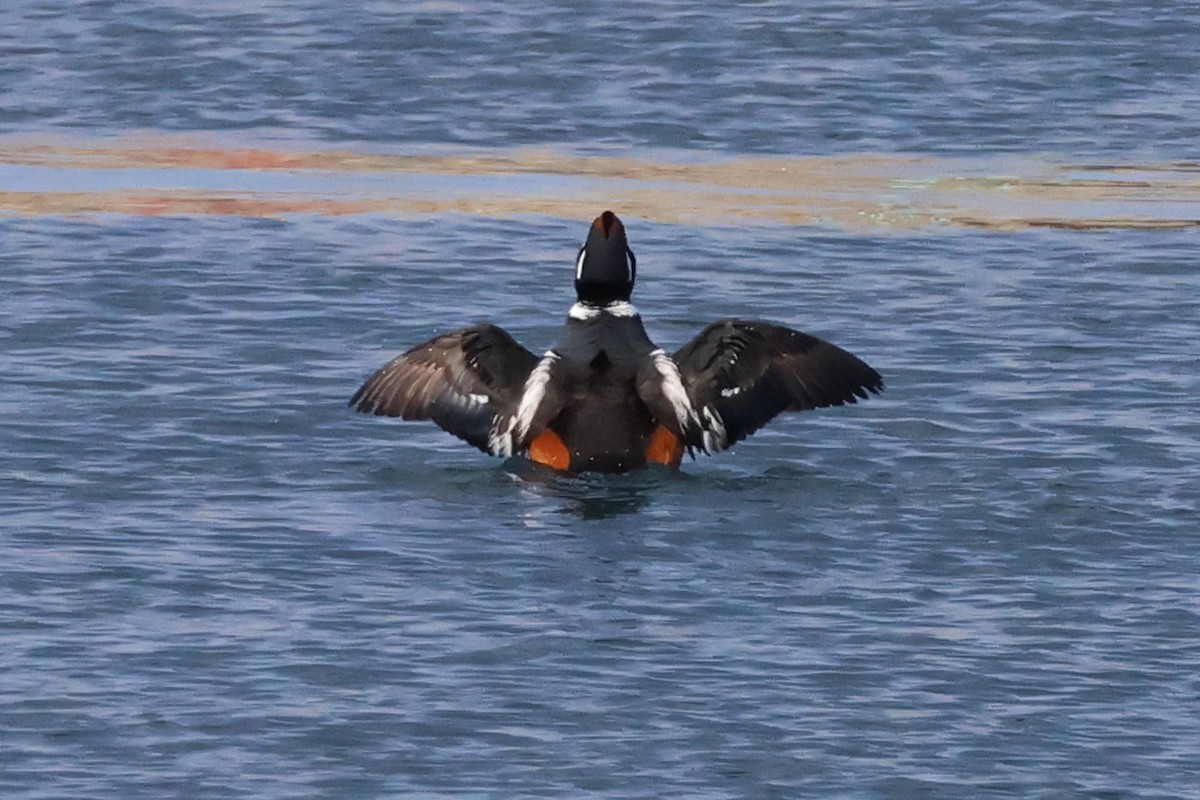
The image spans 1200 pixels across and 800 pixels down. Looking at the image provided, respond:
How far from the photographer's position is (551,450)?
11.7 m

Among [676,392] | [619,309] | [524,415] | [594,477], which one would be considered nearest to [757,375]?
[676,392]

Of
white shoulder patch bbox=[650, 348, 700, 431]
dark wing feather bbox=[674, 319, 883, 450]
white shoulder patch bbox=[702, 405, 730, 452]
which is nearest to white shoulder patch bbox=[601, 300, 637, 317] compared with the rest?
dark wing feather bbox=[674, 319, 883, 450]

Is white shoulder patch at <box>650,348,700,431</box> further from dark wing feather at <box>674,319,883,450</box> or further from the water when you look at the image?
the water

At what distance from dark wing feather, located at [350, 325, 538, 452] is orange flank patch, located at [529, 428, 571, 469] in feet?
0.66

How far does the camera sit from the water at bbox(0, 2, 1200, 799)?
843 cm

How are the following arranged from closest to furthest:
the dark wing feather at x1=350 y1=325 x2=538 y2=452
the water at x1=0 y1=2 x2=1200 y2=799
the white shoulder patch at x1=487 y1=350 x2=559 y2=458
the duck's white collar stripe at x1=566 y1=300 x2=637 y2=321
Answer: the water at x1=0 y1=2 x2=1200 y2=799, the white shoulder patch at x1=487 y1=350 x2=559 y2=458, the dark wing feather at x1=350 y1=325 x2=538 y2=452, the duck's white collar stripe at x1=566 y1=300 x2=637 y2=321

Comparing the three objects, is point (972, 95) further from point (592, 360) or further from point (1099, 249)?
point (592, 360)

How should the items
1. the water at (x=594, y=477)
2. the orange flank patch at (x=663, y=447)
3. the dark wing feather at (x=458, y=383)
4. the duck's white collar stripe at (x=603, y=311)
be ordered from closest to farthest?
the water at (x=594, y=477) → the orange flank patch at (x=663, y=447) → the dark wing feather at (x=458, y=383) → the duck's white collar stripe at (x=603, y=311)

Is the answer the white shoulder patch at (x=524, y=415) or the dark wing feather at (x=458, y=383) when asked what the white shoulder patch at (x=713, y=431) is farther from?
the dark wing feather at (x=458, y=383)

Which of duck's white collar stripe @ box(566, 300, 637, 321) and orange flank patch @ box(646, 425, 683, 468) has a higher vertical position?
duck's white collar stripe @ box(566, 300, 637, 321)

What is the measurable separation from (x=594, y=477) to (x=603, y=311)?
3.17 ft

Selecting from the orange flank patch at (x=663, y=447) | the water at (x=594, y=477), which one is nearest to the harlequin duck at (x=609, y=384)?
the orange flank patch at (x=663, y=447)

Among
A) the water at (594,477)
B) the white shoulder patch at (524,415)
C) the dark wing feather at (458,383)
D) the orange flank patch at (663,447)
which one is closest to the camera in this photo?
the water at (594,477)

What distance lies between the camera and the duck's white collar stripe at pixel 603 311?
1221 cm
